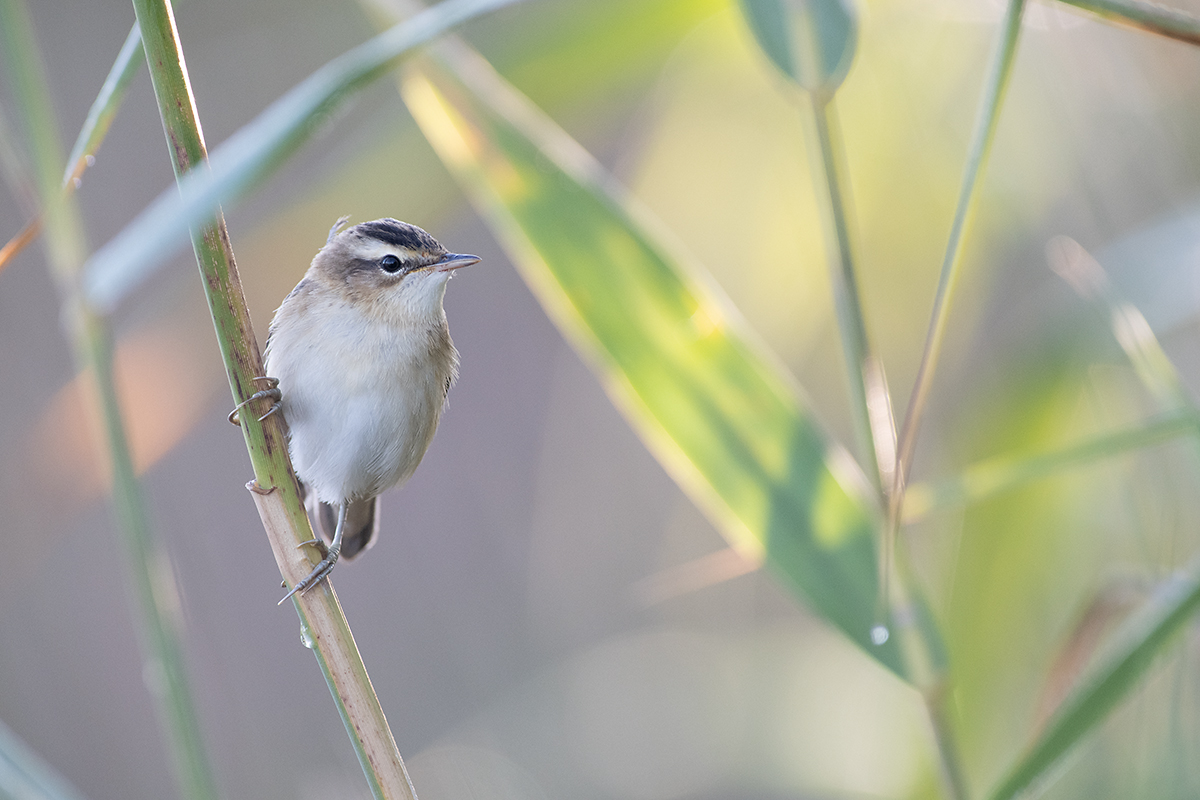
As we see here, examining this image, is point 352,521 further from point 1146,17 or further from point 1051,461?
point 1146,17

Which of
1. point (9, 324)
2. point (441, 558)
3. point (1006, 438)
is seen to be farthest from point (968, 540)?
point (9, 324)

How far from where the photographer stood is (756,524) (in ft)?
2.80

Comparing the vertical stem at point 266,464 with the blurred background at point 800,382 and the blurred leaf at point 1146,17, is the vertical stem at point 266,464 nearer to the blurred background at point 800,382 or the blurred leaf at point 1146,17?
the blurred background at point 800,382

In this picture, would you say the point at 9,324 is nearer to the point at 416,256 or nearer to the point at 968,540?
the point at 416,256

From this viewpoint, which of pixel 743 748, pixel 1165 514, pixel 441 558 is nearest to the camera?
pixel 1165 514

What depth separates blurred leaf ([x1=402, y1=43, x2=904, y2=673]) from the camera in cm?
86

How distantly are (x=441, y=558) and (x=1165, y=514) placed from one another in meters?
2.47

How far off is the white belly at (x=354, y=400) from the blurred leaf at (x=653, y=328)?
0.37 m

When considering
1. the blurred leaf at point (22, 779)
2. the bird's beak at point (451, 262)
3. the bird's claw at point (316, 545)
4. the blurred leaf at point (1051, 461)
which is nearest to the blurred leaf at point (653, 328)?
the blurred leaf at point (1051, 461)

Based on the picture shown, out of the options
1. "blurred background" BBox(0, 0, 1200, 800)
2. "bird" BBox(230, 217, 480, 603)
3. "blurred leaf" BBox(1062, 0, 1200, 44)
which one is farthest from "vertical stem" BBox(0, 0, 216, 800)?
"blurred leaf" BBox(1062, 0, 1200, 44)

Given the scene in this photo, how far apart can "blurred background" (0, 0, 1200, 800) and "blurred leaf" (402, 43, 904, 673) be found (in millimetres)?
130

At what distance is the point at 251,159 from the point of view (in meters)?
0.54

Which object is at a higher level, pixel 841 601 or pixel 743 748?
pixel 841 601

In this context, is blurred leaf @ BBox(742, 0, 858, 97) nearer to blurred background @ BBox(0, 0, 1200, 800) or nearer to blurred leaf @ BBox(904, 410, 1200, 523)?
blurred background @ BBox(0, 0, 1200, 800)
